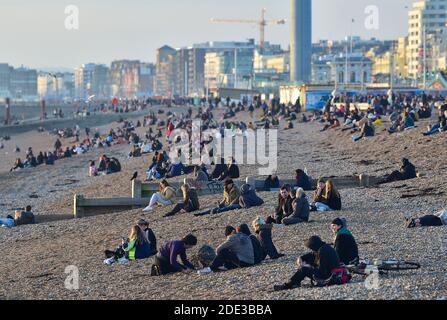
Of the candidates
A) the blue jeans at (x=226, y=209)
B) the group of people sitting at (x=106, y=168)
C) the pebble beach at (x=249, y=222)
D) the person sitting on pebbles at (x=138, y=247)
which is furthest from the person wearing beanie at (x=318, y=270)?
the group of people sitting at (x=106, y=168)

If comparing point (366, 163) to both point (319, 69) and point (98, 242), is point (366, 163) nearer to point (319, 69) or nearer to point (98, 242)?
point (98, 242)

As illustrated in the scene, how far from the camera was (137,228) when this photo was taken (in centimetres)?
1664

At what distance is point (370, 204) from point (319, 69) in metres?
128

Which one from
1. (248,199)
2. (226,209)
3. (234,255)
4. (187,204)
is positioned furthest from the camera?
(187,204)

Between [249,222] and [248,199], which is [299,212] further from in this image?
[248,199]

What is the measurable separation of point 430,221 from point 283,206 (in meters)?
2.51

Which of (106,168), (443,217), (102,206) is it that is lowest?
(106,168)

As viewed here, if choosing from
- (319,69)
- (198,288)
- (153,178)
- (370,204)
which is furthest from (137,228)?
(319,69)

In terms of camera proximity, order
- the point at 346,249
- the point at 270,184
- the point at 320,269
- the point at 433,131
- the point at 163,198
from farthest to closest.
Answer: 1. the point at 433,131
2. the point at 270,184
3. the point at 163,198
4. the point at 346,249
5. the point at 320,269

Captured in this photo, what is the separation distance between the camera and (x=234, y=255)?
14.9 metres

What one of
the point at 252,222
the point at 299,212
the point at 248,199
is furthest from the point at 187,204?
the point at 299,212

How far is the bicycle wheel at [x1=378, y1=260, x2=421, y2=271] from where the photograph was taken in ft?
44.7

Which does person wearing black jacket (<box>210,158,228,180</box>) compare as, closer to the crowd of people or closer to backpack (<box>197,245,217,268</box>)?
the crowd of people

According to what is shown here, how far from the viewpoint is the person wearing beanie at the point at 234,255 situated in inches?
589
